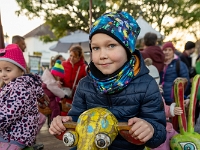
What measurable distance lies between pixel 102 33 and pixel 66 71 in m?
4.25

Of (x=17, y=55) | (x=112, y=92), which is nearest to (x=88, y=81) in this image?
(x=112, y=92)

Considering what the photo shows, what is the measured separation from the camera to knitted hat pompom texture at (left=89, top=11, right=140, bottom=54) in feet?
4.66

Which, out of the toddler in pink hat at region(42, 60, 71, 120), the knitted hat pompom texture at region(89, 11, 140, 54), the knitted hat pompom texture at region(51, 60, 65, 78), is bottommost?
the toddler in pink hat at region(42, 60, 71, 120)

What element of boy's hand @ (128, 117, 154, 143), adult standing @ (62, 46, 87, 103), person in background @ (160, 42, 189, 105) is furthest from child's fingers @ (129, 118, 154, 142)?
adult standing @ (62, 46, 87, 103)

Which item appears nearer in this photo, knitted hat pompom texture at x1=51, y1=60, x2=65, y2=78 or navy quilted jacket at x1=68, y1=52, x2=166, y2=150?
navy quilted jacket at x1=68, y1=52, x2=166, y2=150

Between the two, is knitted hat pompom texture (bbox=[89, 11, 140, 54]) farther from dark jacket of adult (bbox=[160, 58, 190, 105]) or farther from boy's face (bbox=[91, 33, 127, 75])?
dark jacket of adult (bbox=[160, 58, 190, 105])

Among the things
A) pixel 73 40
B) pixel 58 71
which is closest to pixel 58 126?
pixel 58 71

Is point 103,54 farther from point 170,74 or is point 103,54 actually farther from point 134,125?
point 170,74

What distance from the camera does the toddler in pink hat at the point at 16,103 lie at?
2.15 metres

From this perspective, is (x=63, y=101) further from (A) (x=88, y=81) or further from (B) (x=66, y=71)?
(A) (x=88, y=81)

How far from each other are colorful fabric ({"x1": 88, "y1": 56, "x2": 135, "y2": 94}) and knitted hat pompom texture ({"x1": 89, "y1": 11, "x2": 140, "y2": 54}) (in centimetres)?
11

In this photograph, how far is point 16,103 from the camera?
2154 mm

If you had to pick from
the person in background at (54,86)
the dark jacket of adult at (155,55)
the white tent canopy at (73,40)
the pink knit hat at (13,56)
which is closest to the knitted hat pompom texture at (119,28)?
the pink knit hat at (13,56)

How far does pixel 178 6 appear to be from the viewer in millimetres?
13117
